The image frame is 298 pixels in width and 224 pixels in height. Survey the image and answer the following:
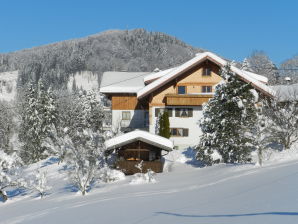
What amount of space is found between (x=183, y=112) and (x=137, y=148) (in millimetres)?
9942

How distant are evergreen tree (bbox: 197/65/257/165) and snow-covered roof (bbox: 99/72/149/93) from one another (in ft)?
51.9

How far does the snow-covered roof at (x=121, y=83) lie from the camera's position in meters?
38.7

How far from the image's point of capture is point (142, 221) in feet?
27.4

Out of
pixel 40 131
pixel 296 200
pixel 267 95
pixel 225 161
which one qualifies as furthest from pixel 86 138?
pixel 40 131

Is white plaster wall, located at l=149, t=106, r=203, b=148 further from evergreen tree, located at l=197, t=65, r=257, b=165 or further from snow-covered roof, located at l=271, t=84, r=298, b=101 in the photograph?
evergreen tree, located at l=197, t=65, r=257, b=165

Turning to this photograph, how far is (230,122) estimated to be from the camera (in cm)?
2344

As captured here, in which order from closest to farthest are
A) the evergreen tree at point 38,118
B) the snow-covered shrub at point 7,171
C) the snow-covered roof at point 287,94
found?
the snow-covered shrub at point 7,171, the snow-covered roof at point 287,94, the evergreen tree at point 38,118

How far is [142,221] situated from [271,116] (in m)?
19.6

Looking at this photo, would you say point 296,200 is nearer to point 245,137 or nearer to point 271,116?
point 245,137

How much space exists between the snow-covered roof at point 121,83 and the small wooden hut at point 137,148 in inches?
528

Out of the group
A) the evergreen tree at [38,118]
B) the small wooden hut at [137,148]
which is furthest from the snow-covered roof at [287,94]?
the evergreen tree at [38,118]

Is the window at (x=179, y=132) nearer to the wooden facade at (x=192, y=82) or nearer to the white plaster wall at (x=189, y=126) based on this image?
the white plaster wall at (x=189, y=126)

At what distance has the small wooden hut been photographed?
24.8 m

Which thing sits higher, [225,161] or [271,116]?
[271,116]
